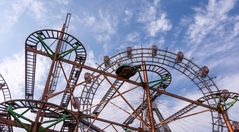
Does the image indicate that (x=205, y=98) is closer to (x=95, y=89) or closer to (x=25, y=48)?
(x=95, y=89)

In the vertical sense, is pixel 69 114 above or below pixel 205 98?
below

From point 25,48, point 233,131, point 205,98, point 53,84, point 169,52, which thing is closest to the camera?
point 25,48

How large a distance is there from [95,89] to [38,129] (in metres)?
13.2

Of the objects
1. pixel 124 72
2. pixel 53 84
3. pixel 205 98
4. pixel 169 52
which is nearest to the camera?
pixel 53 84

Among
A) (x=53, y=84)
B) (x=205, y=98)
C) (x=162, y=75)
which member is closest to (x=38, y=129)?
(x=53, y=84)

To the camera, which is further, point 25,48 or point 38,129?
point 25,48

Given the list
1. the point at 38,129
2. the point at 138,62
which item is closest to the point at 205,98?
the point at 138,62

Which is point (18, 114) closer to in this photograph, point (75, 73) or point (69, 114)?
point (69, 114)

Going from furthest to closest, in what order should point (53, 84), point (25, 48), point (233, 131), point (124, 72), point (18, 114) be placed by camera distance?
point (233, 131), point (124, 72), point (53, 84), point (25, 48), point (18, 114)

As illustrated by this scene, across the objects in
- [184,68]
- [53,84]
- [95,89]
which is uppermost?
[184,68]

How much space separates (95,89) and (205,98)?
1049 centimetres

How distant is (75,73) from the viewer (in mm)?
19078

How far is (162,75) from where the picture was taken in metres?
22.3

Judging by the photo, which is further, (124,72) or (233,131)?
(233,131)
